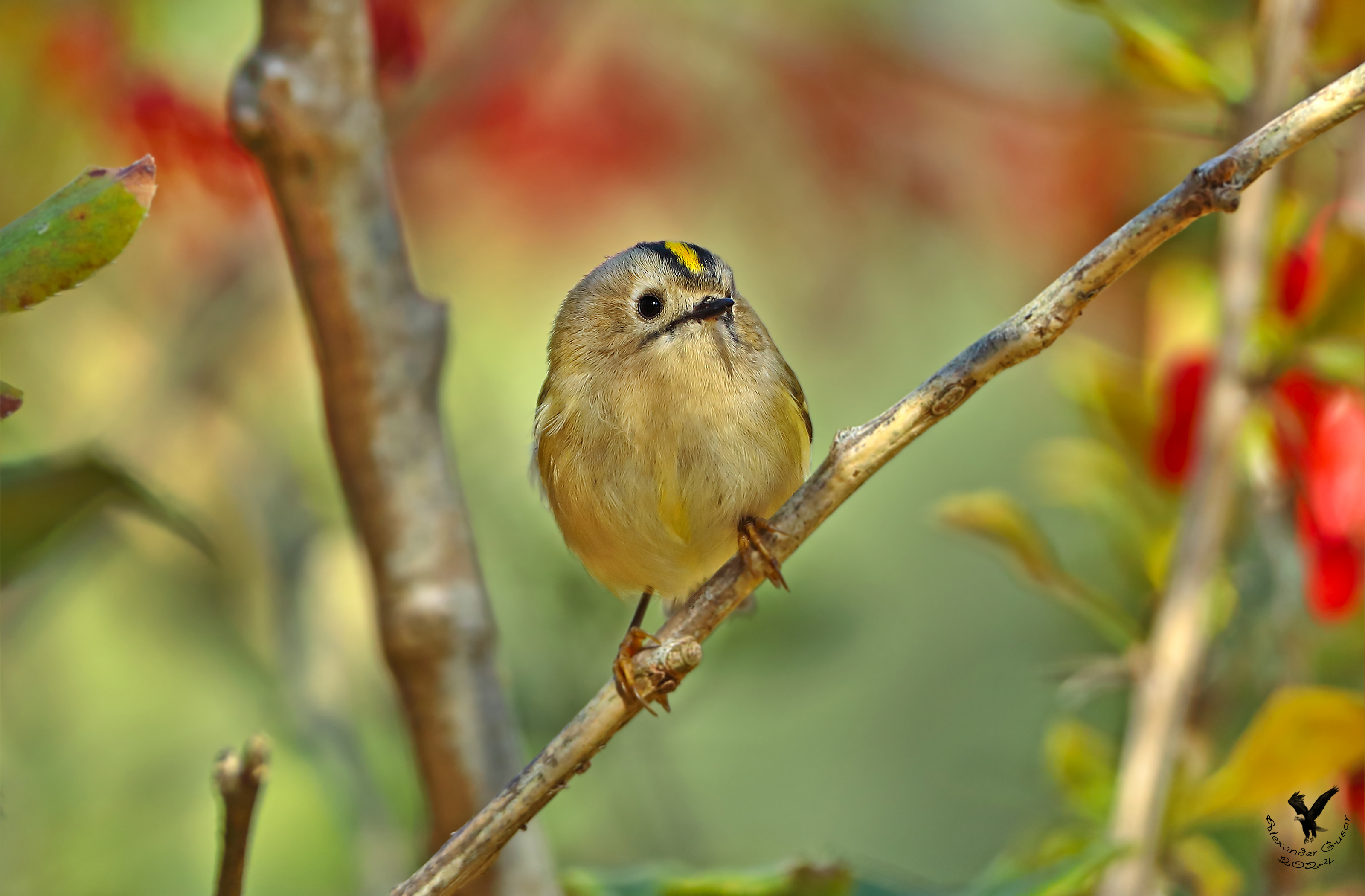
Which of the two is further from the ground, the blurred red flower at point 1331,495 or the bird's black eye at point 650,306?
the bird's black eye at point 650,306

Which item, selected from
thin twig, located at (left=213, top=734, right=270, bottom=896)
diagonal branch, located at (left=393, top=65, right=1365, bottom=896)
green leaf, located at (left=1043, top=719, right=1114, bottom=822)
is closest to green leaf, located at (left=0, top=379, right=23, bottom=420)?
thin twig, located at (left=213, top=734, right=270, bottom=896)

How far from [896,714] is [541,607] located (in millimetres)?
1368

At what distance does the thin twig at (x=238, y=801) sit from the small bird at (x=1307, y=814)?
745 mm

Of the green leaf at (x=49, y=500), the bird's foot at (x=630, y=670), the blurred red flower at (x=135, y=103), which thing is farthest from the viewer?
the blurred red flower at (x=135, y=103)

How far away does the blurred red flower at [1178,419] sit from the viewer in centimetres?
107

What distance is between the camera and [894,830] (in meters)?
2.52

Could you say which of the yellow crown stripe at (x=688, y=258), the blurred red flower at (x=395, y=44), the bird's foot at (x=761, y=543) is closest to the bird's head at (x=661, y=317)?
the yellow crown stripe at (x=688, y=258)

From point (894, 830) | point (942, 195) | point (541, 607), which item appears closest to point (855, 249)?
A: point (942, 195)

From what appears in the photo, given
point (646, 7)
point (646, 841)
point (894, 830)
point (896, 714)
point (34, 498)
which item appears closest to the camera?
point (34, 498)

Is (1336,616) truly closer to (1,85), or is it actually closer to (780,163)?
(780,163)

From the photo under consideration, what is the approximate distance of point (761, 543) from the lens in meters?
0.92

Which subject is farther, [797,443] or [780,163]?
[780,163]

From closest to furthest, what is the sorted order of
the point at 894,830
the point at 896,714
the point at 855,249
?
1. the point at 855,249
2. the point at 894,830
3. the point at 896,714

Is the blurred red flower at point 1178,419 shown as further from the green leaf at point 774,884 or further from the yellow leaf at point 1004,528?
the green leaf at point 774,884
